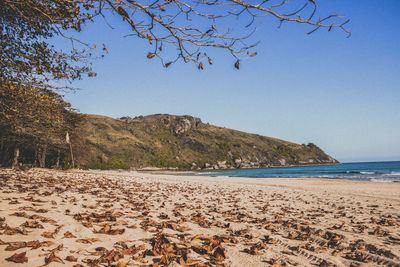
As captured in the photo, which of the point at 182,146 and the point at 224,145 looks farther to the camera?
the point at 224,145

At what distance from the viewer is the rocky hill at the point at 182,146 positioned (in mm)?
89625

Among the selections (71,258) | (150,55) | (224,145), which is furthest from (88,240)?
(224,145)

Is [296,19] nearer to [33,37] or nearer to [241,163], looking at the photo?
[33,37]

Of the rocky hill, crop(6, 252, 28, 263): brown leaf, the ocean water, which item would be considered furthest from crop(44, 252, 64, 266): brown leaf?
the rocky hill

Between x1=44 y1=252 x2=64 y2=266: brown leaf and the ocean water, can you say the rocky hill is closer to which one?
the ocean water

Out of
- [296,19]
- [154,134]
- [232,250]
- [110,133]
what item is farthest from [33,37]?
[154,134]

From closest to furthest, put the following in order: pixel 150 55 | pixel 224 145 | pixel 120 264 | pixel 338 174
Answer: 1. pixel 120 264
2. pixel 150 55
3. pixel 338 174
4. pixel 224 145

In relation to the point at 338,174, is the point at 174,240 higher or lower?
higher

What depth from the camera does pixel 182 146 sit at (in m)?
121

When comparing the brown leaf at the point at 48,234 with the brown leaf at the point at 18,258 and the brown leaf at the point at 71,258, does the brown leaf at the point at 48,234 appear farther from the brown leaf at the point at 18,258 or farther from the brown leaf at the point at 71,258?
the brown leaf at the point at 71,258

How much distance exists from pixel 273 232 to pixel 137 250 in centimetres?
286

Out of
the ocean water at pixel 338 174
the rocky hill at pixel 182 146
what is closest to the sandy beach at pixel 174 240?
the ocean water at pixel 338 174

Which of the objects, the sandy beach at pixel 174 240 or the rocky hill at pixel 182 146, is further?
the rocky hill at pixel 182 146

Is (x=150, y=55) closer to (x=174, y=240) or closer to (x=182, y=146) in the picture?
(x=174, y=240)
